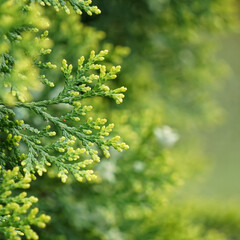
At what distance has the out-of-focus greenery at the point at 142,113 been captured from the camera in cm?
206

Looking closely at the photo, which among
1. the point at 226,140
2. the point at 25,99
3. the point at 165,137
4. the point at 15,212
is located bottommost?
the point at 15,212

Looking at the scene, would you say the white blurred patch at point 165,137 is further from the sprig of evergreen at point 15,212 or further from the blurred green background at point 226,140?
the blurred green background at point 226,140

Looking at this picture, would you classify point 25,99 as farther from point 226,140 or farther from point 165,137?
point 226,140

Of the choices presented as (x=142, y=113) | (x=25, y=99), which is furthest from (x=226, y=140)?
(x=25, y=99)

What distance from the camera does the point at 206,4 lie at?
2.52m

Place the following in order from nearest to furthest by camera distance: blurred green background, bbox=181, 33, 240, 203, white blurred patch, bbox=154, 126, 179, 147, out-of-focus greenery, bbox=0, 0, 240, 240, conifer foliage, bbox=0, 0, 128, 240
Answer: conifer foliage, bbox=0, 0, 128, 240 → out-of-focus greenery, bbox=0, 0, 240, 240 → white blurred patch, bbox=154, 126, 179, 147 → blurred green background, bbox=181, 33, 240, 203

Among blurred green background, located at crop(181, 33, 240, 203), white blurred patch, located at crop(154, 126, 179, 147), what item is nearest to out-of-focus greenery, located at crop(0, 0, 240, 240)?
white blurred patch, located at crop(154, 126, 179, 147)

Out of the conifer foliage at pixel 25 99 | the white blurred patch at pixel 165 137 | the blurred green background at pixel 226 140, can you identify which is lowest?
the conifer foliage at pixel 25 99

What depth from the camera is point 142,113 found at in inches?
90.0

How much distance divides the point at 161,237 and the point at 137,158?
1.58 feet

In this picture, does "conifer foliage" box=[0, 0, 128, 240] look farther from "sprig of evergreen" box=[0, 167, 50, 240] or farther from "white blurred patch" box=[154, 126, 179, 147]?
"white blurred patch" box=[154, 126, 179, 147]

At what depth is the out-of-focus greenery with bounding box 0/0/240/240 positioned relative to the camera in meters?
2.06

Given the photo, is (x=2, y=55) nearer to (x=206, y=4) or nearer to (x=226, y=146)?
(x=206, y=4)

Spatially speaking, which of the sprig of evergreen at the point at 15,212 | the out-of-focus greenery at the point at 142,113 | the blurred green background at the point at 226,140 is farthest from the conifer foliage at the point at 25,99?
the blurred green background at the point at 226,140
